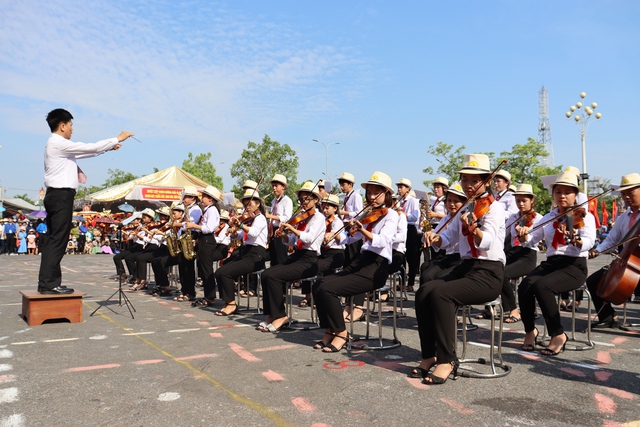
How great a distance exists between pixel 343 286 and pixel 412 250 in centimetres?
554

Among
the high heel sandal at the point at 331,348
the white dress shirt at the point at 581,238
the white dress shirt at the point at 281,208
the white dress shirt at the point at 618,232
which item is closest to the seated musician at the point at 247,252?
the white dress shirt at the point at 281,208

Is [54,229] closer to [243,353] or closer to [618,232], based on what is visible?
[243,353]

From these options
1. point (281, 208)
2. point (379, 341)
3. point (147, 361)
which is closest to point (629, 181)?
point (379, 341)

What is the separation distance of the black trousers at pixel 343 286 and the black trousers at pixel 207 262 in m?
3.54

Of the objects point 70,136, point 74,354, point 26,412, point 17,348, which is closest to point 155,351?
point 74,354

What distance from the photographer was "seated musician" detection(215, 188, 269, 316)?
7965 millimetres

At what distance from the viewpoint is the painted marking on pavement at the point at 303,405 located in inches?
151

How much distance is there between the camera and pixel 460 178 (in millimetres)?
5059

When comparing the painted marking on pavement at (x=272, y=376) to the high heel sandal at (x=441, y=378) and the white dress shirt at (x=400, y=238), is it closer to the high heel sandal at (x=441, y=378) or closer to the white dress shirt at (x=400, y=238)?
the high heel sandal at (x=441, y=378)

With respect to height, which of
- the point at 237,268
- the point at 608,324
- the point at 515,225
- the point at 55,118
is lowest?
the point at 608,324

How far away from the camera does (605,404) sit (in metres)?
3.95

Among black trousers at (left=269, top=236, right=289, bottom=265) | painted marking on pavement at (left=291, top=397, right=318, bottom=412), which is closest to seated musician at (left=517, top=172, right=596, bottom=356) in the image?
painted marking on pavement at (left=291, top=397, right=318, bottom=412)

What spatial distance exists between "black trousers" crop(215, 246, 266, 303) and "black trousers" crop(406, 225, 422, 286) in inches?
153

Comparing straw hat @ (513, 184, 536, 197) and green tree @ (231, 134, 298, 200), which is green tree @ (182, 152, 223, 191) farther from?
straw hat @ (513, 184, 536, 197)
